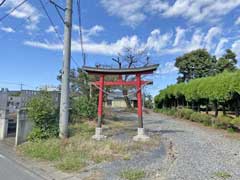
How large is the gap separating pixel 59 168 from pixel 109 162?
131 cm

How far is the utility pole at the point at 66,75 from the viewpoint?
34.5 ft

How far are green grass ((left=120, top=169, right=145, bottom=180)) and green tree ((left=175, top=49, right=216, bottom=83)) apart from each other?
38287 millimetres

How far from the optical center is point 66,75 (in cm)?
1072

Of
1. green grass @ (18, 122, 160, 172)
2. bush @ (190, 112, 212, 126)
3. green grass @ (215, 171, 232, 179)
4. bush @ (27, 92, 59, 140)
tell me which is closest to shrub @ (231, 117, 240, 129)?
bush @ (190, 112, 212, 126)

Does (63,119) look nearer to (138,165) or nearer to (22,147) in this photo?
(22,147)

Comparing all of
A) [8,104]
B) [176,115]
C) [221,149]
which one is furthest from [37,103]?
[176,115]

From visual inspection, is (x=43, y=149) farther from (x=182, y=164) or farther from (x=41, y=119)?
(x=182, y=164)

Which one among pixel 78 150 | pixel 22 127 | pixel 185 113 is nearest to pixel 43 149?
pixel 78 150

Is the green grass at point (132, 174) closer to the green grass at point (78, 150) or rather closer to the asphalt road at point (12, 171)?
the green grass at point (78, 150)

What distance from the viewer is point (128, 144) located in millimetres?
9445

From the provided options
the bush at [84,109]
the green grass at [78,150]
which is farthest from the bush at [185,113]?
the green grass at [78,150]

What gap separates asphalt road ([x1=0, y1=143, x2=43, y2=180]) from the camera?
6033mm

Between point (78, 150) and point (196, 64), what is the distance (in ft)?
127

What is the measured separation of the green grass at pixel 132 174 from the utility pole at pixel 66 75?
4.82m
